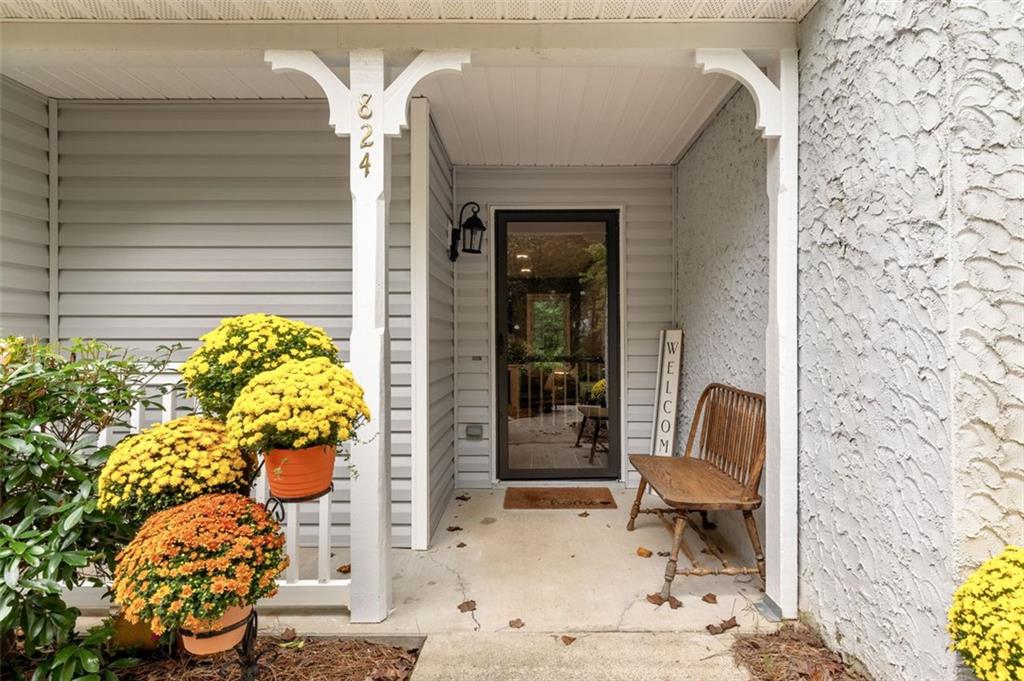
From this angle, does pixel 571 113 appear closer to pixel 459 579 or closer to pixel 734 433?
pixel 734 433

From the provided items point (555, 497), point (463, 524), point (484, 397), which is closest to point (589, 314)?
point (484, 397)

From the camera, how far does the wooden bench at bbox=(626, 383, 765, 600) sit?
2.27 meters

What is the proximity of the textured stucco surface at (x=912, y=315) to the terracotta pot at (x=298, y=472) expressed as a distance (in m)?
1.86

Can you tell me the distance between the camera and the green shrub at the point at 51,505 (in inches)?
62.3

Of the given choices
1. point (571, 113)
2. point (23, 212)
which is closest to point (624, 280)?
point (571, 113)

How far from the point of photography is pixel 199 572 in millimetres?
1299

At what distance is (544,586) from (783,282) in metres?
1.82

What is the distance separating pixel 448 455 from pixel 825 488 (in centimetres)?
252

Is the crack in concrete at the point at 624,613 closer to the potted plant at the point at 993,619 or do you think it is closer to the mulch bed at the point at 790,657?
the mulch bed at the point at 790,657

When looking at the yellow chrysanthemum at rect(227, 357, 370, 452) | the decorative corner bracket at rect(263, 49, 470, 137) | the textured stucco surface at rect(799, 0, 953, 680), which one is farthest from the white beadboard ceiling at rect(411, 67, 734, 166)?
the yellow chrysanthemum at rect(227, 357, 370, 452)

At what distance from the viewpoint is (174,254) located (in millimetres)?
3043

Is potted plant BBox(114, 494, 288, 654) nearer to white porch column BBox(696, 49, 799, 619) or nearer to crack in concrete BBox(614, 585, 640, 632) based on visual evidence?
crack in concrete BBox(614, 585, 640, 632)

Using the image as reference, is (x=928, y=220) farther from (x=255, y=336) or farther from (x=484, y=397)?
(x=484, y=397)

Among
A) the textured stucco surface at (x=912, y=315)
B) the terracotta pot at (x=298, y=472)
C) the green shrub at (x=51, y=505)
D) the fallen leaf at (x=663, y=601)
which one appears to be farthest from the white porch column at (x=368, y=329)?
the textured stucco surface at (x=912, y=315)
